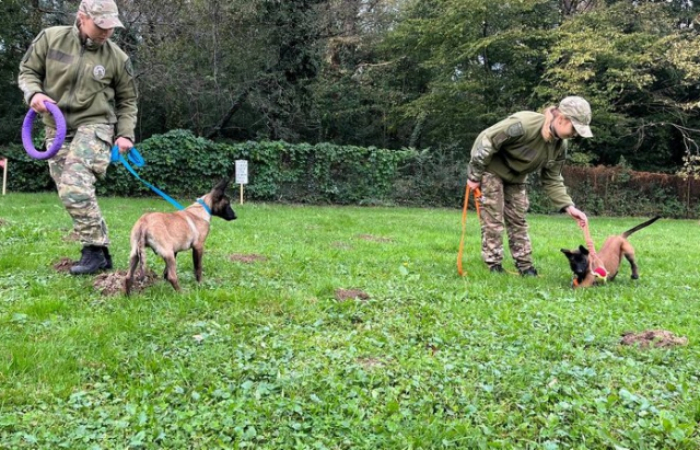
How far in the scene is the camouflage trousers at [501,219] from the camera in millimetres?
6062

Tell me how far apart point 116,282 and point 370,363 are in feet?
8.38

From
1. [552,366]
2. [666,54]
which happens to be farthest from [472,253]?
[666,54]

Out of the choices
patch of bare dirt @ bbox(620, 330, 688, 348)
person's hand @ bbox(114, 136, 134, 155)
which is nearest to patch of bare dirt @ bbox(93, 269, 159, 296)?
person's hand @ bbox(114, 136, 134, 155)

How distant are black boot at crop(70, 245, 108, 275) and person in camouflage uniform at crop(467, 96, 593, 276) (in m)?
4.24

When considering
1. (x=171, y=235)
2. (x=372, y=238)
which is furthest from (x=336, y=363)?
(x=372, y=238)

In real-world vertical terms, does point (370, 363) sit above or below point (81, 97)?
below

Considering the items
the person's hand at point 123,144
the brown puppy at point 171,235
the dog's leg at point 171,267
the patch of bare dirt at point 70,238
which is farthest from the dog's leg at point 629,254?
the patch of bare dirt at point 70,238

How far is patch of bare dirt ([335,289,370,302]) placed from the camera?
458cm

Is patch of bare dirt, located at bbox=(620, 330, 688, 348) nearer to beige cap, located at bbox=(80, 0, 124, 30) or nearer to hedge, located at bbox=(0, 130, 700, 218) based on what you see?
beige cap, located at bbox=(80, 0, 124, 30)

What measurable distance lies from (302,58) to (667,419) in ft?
65.8

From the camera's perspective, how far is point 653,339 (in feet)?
12.1

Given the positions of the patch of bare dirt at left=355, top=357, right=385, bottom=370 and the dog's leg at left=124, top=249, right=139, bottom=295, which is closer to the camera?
the patch of bare dirt at left=355, top=357, right=385, bottom=370

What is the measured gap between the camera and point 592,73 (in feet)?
62.1

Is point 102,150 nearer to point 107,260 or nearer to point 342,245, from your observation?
point 107,260
